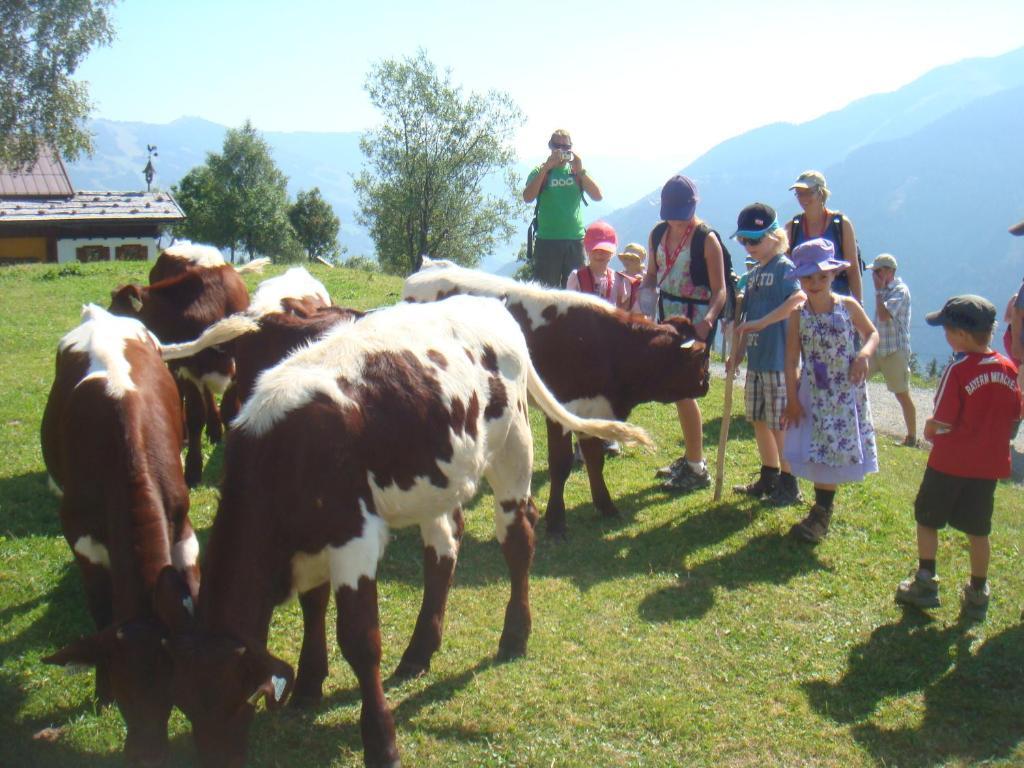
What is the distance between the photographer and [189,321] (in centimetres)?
847

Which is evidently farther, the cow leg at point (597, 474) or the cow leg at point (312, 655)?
the cow leg at point (597, 474)

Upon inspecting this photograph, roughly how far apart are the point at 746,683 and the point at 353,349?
2.94m

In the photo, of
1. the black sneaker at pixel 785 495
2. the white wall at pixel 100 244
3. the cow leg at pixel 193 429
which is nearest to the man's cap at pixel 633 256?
the black sneaker at pixel 785 495

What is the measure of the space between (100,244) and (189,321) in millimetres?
32676

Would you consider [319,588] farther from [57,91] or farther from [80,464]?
[57,91]

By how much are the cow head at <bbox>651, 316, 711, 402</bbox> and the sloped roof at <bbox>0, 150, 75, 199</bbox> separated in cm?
4281

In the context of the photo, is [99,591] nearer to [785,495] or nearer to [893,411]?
[785,495]

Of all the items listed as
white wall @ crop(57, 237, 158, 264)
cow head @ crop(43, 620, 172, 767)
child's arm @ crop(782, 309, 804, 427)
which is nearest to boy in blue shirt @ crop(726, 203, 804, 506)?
child's arm @ crop(782, 309, 804, 427)

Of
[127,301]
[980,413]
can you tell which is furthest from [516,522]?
[127,301]

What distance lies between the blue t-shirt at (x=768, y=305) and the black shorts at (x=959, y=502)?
6.17ft

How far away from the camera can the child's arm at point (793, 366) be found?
21.5ft

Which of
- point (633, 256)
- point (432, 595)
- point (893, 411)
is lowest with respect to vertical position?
point (893, 411)

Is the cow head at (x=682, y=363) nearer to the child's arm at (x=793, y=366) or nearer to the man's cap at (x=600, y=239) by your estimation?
the child's arm at (x=793, y=366)

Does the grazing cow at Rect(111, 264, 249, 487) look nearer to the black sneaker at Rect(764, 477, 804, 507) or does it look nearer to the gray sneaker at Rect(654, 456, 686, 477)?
the gray sneaker at Rect(654, 456, 686, 477)
